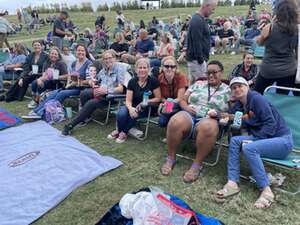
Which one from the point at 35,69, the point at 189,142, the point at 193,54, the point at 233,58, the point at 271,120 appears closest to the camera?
the point at 271,120

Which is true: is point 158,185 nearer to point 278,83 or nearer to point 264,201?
point 264,201

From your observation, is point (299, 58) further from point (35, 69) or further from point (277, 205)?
point (35, 69)

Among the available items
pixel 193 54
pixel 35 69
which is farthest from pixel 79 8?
pixel 193 54

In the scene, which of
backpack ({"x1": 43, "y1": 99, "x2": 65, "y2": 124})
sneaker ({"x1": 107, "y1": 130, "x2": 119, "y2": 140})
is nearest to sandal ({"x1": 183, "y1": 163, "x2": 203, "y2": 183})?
sneaker ({"x1": 107, "y1": 130, "x2": 119, "y2": 140})

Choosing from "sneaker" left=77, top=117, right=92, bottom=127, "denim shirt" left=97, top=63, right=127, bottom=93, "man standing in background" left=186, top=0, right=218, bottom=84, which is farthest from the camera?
"sneaker" left=77, top=117, right=92, bottom=127

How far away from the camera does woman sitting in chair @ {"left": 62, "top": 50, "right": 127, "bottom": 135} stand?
5234 millimetres

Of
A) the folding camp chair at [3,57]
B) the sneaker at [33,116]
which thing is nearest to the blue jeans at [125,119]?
the sneaker at [33,116]

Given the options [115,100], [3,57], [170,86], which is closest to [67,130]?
[115,100]

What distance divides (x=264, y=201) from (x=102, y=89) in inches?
119

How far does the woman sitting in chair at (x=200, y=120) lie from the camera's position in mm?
3627

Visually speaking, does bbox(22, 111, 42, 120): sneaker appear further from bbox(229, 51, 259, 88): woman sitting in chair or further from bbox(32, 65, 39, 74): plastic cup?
bbox(229, 51, 259, 88): woman sitting in chair

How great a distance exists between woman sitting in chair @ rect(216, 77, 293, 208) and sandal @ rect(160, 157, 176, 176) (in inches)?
28.3

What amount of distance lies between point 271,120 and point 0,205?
9.17ft

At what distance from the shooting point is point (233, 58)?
36.8ft
